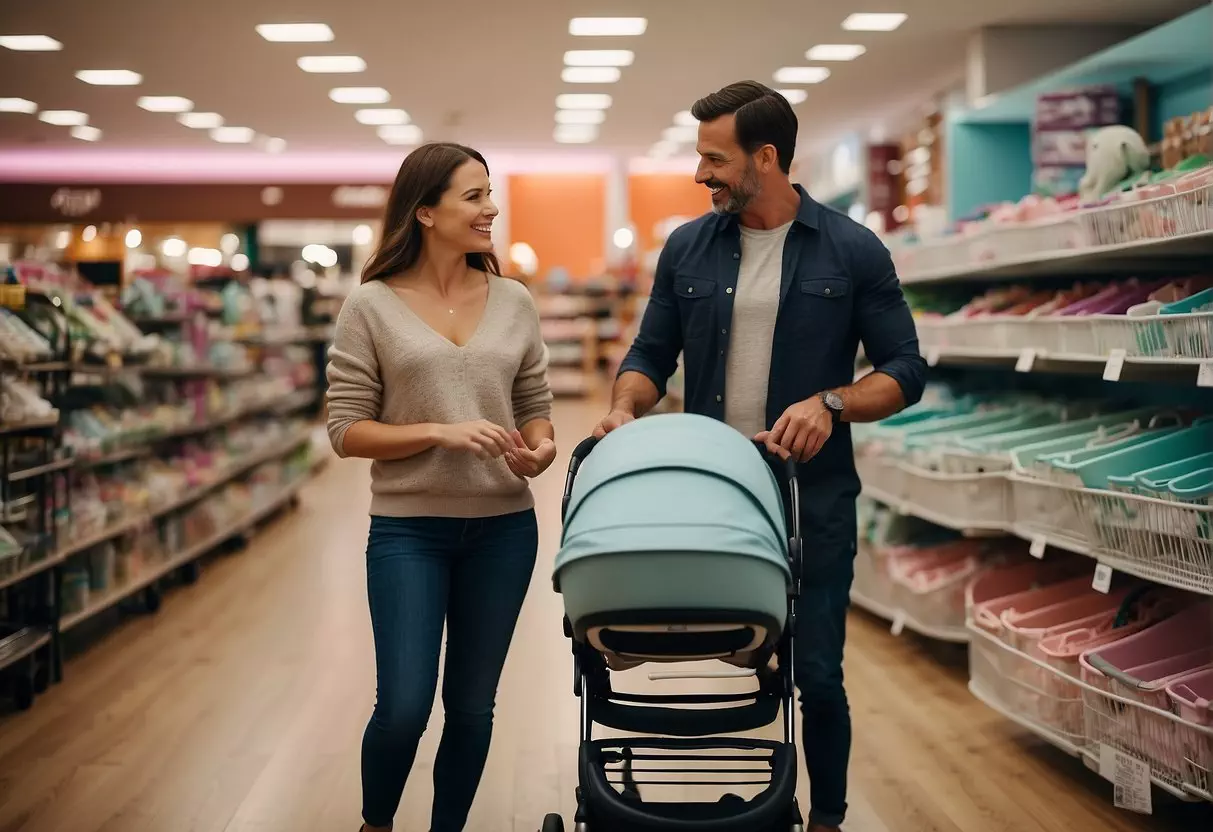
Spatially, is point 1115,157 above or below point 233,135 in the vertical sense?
below

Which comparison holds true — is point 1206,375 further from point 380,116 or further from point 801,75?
point 380,116

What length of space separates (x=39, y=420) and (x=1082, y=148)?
15.3 ft

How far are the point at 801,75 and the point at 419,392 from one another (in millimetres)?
9626

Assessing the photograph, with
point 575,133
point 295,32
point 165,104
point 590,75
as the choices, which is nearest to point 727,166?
point 295,32

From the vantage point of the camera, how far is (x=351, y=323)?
236 centimetres

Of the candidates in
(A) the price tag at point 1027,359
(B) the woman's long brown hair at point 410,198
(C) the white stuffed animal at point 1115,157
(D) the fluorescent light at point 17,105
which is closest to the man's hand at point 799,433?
(B) the woman's long brown hair at point 410,198

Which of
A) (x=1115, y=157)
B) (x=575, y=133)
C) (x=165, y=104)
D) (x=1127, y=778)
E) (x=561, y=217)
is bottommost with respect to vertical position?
(x=1127, y=778)

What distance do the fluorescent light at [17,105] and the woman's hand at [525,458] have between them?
38.7ft

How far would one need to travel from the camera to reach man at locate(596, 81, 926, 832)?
2441mm

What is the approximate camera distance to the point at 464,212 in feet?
7.85

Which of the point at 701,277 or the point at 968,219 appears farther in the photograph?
the point at 968,219

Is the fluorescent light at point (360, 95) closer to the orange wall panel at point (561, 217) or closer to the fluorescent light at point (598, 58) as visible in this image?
the fluorescent light at point (598, 58)

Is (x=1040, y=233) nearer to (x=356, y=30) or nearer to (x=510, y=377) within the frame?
(x=510, y=377)

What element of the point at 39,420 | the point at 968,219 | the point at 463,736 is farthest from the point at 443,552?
the point at 968,219
